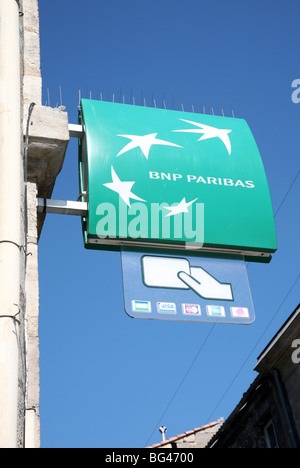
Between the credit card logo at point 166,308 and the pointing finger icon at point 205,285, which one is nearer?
the credit card logo at point 166,308

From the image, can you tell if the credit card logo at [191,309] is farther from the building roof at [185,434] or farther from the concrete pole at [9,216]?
the building roof at [185,434]

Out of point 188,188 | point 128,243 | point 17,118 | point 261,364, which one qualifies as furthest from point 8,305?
point 261,364

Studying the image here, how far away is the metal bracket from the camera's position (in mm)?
6301

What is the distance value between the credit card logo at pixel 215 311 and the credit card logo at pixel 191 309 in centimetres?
9

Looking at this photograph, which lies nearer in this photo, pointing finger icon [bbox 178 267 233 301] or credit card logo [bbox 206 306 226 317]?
credit card logo [bbox 206 306 226 317]

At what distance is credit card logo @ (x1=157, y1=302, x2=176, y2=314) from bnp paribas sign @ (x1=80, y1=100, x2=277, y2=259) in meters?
0.60

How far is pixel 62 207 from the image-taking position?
636 centimetres

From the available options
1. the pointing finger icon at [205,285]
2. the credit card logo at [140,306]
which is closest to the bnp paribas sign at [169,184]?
the pointing finger icon at [205,285]

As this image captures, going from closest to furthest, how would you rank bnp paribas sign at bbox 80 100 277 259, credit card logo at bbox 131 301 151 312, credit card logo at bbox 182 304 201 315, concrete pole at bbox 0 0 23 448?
concrete pole at bbox 0 0 23 448, credit card logo at bbox 131 301 151 312, credit card logo at bbox 182 304 201 315, bnp paribas sign at bbox 80 100 277 259

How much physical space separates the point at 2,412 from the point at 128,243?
260 centimetres

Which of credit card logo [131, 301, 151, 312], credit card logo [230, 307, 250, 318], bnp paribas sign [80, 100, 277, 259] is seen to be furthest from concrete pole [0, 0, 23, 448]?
credit card logo [230, 307, 250, 318]

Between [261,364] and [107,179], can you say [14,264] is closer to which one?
[107,179]

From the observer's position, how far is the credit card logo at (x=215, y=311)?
6.05 metres

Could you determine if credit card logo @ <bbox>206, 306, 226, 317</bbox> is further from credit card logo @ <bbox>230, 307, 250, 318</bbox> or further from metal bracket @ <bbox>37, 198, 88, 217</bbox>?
metal bracket @ <bbox>37, 198, 88, 217</bbox>
